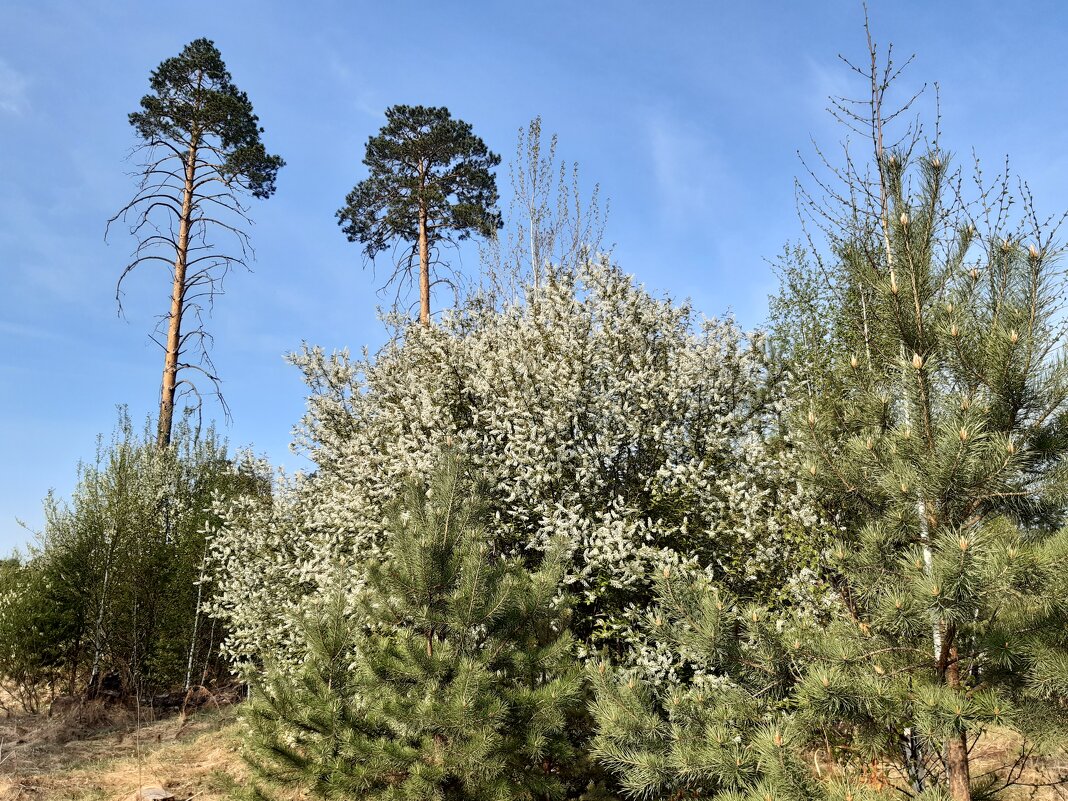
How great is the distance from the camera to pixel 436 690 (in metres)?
4.80

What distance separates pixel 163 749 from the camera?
9.38 meters

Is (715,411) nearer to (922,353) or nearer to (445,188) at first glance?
(922,353)

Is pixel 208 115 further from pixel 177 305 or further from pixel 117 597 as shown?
pixel 117 597

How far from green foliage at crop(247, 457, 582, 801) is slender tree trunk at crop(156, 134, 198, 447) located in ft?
39.1

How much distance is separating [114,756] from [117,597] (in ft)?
11.6

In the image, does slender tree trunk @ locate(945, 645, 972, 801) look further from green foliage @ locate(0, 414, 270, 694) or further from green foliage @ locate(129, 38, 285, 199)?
green foliage @ locate(129, 38, 285, 199)

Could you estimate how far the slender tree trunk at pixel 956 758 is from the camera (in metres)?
4.09

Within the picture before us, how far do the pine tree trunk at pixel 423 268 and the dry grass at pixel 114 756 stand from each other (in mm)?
8882

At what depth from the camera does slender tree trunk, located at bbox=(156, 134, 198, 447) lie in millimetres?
16155

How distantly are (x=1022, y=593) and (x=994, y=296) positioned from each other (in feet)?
6.16

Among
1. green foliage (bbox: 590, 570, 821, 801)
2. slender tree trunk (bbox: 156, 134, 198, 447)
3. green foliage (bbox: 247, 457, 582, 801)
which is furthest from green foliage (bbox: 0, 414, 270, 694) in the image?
green foliage (bbox: 590, 570, 821, 801)

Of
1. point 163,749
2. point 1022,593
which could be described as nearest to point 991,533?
point 1022,593

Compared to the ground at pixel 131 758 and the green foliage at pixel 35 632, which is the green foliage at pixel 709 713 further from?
the green foliage at pixel 35 632

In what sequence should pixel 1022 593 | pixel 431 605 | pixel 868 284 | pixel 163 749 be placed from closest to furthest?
pixel 1022 593
pixel 868 284
pixel 431 605
pixel 163 749
